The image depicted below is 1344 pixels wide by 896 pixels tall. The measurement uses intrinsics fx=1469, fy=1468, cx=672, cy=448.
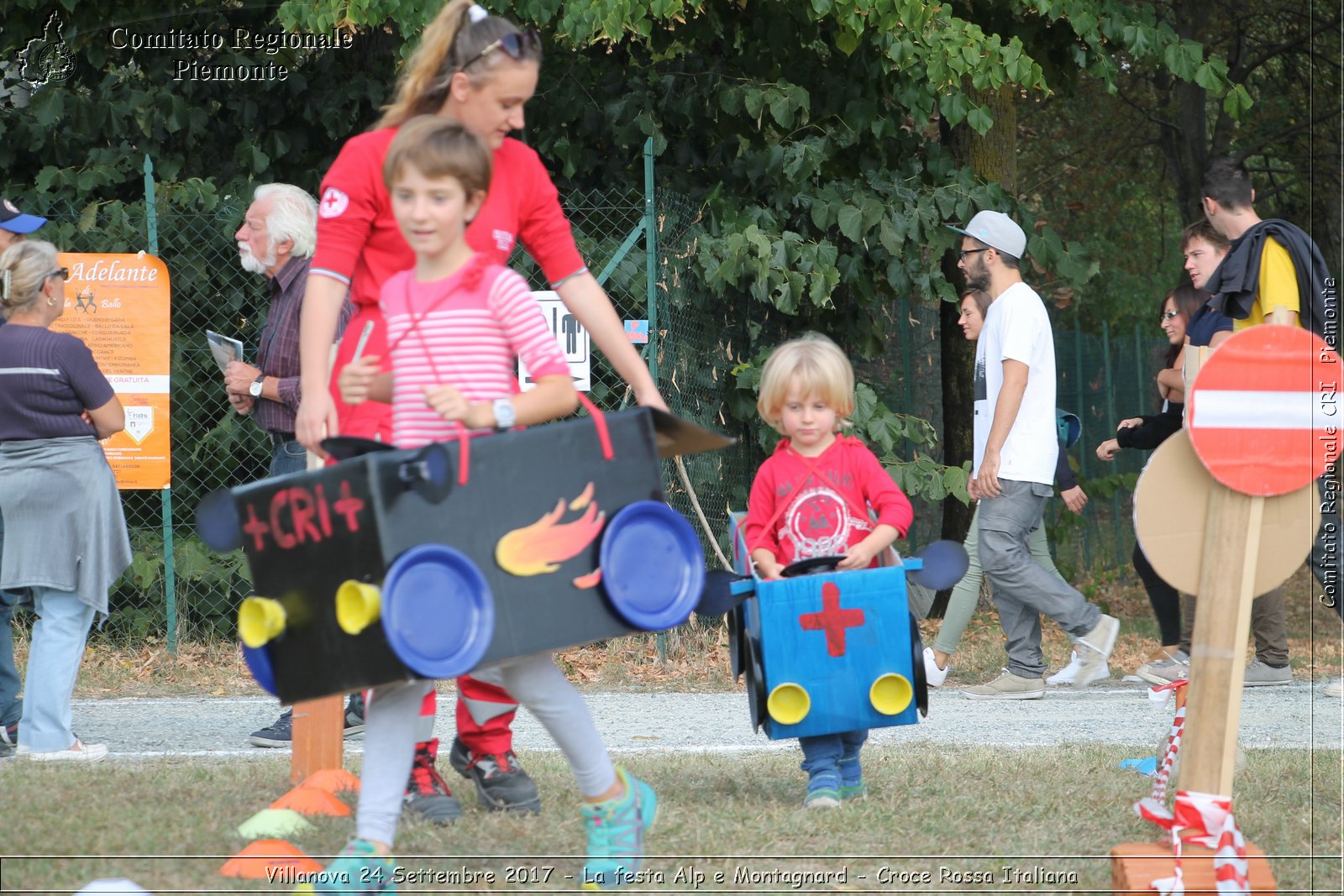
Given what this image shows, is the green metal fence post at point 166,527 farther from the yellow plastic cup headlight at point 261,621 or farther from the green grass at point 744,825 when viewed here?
the yellow plastic cup headlight at point 261,621

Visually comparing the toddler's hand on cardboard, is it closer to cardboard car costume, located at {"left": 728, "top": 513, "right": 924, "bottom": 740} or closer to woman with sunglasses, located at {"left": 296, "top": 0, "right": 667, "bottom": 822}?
woman with sunglasses, located at {"left": 296, "top": 0, "right": 667, "bottom": 822}

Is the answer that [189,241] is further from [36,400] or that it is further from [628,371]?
[628,371]

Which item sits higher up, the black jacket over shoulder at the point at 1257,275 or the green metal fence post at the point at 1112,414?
the black jacket over shoulder at the point at 1257,275

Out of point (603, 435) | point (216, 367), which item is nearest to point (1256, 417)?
point (603, 435)

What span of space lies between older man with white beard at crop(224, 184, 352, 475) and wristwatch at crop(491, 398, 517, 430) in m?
2.40

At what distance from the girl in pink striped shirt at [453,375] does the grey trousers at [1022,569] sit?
141 inches

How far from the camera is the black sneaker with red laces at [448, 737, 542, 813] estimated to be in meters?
3.96

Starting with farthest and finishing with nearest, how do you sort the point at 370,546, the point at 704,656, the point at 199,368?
the point at 199,368
the point at 704,656
the point at 370,546

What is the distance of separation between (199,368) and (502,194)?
5351 millimetres

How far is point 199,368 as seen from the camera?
841 cm

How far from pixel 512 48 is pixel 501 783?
1923mm

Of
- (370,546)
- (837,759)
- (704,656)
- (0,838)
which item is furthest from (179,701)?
(370,546)

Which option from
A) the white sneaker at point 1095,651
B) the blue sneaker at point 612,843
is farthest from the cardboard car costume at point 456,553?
the white sneaker at point 1095,651

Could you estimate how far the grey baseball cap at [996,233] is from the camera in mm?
Result: 6797
